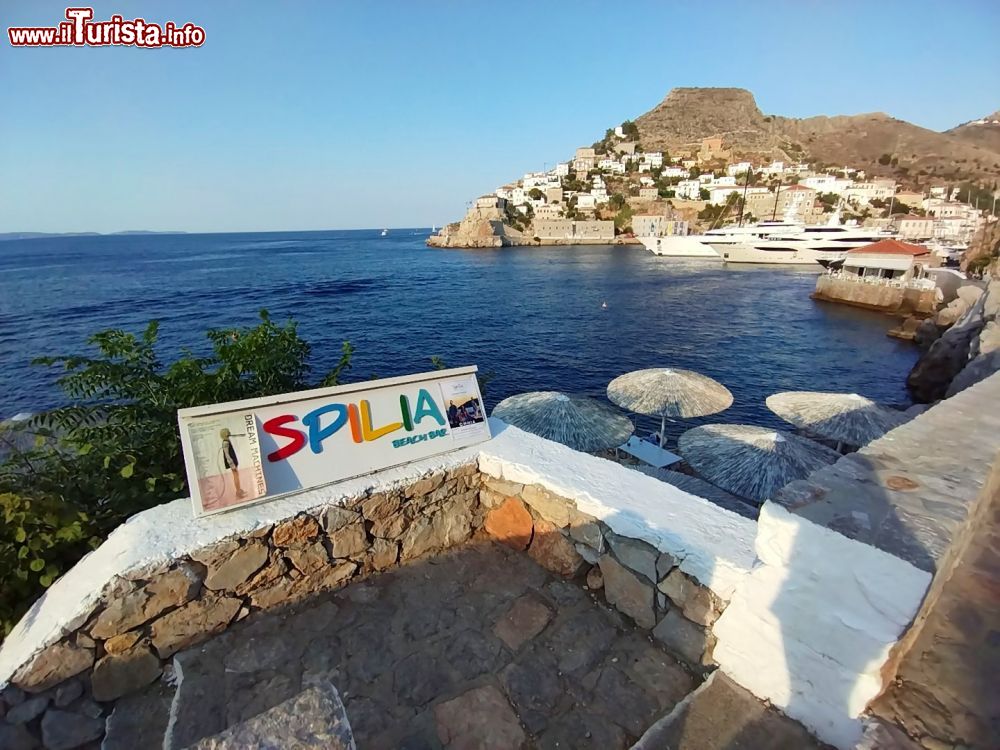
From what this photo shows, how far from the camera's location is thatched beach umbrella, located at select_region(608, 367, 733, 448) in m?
10.5

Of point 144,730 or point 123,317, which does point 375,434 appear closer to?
point 144,730

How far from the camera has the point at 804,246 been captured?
2199 inches

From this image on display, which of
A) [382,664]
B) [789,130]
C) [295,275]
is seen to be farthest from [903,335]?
[789,130]

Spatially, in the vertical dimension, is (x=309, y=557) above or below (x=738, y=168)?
below

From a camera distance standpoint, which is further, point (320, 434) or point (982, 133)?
point (982, 133)

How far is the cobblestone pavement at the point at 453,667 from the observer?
2.16m

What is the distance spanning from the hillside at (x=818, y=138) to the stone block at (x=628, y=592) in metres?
146

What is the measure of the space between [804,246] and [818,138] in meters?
136

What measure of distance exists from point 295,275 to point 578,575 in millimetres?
65812

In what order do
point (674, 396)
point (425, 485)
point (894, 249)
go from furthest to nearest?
point (894, 249) → point (674, 396) → point (425, 485)

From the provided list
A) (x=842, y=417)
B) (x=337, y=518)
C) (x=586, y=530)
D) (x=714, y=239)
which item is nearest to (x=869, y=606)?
(x=586, y=530)

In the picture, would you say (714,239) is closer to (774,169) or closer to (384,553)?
(774,169)

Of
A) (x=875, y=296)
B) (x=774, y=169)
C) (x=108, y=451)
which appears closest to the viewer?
(x=108, y=451)

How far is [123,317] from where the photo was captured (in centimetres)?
3472
